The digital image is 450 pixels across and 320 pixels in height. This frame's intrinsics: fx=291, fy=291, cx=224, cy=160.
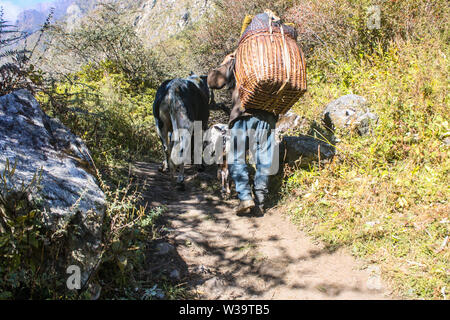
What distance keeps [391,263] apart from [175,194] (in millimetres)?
3119

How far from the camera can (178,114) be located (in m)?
4.68

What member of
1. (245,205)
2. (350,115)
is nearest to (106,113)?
(245,205)

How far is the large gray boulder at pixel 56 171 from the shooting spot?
1.96m

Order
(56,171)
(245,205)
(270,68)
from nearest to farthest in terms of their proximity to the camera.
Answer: (56,171) < (270,68) < (245,205)

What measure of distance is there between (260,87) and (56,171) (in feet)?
7.02

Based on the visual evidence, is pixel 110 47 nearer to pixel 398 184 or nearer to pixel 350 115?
pixel 350 115

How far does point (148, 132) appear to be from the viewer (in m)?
6.83

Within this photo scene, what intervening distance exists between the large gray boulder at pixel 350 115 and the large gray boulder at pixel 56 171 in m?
3.42

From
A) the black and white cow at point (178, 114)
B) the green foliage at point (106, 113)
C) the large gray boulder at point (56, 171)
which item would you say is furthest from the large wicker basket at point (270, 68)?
the green foliage at point (106, 113)

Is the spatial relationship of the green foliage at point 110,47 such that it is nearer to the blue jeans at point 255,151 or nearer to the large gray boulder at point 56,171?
the blue jeans at point 255,151
